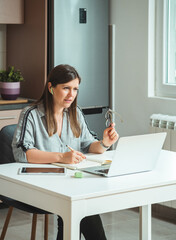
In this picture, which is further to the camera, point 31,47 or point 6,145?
point 31,47

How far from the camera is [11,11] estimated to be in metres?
4.32

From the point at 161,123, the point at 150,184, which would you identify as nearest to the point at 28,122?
the point at 150,184

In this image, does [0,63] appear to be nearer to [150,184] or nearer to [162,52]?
[162,52]

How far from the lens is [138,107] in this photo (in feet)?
14.7

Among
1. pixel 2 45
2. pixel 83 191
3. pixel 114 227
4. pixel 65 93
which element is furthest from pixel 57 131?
pixel 2 45

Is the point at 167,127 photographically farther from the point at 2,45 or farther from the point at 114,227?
the point at 2,45

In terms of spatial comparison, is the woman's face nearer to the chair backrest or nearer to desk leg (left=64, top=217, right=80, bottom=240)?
the chair backrest

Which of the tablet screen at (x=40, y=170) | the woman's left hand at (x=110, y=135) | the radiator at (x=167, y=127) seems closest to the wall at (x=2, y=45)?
the radiator at (x=167, y=127)

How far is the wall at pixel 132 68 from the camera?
172 inches

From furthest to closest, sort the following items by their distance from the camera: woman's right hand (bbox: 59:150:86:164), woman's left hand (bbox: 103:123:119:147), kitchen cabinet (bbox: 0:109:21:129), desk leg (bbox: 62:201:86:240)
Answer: kitchen cabinet (bbox: 0:109:21:129)
woman's left hand (bbox: 103:123:119:147)
woman's right hand (bbox: 59:150:86:164)
desk leg (bbox: 62:201:86:240)

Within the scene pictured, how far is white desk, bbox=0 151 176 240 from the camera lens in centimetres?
206

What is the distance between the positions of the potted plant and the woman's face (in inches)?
57.3

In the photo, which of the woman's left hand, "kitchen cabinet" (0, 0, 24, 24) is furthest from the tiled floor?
"kitchen cabinet" (0, 0, 24, 24)

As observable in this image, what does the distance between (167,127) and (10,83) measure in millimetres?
1299
